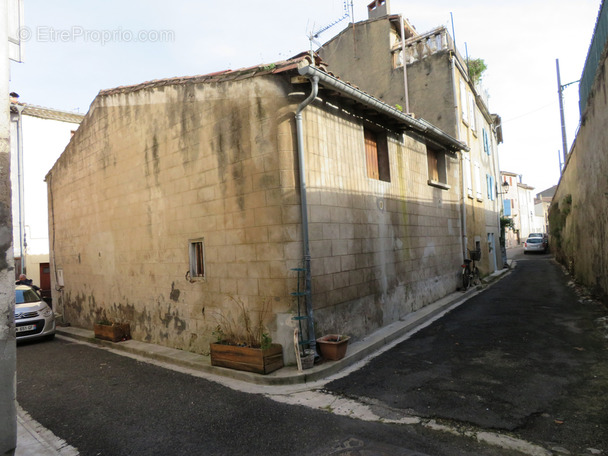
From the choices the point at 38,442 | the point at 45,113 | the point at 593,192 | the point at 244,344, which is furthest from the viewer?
the point at 45,113

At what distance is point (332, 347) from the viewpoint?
19.1 ft

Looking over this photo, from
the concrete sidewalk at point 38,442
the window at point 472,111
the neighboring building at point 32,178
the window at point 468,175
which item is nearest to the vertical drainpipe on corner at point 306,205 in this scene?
the concrete sidewalk at point 38,442

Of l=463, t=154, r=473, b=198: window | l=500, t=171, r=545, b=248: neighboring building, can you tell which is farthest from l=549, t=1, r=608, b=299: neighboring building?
l=500, t=171, r=545, b=248: neighboring building

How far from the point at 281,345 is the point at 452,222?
354 inches

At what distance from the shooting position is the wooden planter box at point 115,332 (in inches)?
335

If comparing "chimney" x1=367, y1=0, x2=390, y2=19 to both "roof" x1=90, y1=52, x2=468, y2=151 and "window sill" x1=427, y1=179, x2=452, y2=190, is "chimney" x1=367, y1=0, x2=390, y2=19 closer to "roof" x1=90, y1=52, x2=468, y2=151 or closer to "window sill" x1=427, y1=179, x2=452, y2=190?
"window sill" x1=427, y1=179, x2=452, y2=190

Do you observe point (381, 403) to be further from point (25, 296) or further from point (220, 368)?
point (25, 296)

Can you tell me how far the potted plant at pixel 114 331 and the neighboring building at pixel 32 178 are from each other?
11434 mm

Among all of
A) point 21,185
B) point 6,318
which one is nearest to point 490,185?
point 6,318

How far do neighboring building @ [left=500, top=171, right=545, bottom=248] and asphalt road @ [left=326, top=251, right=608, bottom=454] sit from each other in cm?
3389

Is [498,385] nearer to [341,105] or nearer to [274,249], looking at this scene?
[274,249]

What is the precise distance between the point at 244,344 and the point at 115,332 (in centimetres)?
411

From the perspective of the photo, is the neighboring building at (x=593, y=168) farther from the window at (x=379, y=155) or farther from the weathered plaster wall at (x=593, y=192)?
the window at (x=379, y=155)

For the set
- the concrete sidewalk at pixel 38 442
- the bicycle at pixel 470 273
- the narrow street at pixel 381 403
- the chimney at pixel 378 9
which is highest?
the chimney at pixel 378 9
